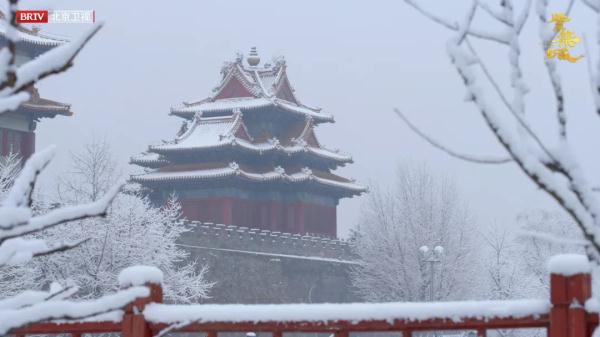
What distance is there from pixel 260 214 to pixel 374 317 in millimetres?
28686

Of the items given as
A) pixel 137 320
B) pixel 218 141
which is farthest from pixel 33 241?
pixel 218 141

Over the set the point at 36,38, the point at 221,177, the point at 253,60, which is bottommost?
the point at 221,177

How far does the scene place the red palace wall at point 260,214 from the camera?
30.5 meters

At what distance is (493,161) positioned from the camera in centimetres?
189

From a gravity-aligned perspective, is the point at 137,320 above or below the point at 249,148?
below

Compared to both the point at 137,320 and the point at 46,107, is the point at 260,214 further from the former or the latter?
the point at 137,320

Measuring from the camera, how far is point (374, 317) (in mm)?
2922

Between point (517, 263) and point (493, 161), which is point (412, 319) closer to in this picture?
point (493, 161)

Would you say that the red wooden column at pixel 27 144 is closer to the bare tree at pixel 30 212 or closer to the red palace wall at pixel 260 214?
the red palace wall at pixel 260 214

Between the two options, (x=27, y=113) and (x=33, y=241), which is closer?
(x=33, y=241)

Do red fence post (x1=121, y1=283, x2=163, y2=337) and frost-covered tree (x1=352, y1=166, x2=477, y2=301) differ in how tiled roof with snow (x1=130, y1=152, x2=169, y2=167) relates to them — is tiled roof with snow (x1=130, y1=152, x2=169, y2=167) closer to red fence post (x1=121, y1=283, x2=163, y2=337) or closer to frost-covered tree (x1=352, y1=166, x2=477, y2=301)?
frost-covered tree (x1=352, y1=166, x2=477, y2=301)

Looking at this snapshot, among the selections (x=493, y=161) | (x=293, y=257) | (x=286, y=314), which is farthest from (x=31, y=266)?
(x=493, y=161)

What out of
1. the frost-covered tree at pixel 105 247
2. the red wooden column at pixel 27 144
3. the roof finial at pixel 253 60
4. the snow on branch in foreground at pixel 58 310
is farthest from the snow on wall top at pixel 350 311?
the roof finial at pixel 253 60

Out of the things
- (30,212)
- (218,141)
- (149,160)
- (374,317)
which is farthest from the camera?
(149,160)
